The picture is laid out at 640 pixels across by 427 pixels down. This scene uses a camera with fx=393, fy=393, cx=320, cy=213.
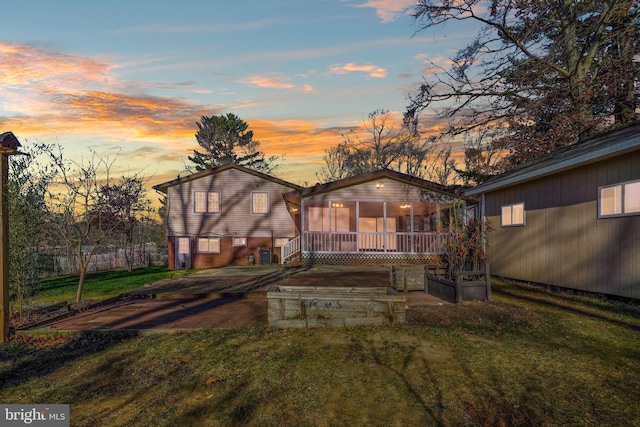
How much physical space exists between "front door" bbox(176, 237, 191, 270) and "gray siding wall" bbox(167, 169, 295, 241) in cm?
46

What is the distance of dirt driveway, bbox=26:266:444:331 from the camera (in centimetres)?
798

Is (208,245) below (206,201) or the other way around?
below

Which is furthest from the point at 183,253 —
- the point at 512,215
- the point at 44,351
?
→ the point at 512,215

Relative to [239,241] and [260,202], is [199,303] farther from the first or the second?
[260,202]

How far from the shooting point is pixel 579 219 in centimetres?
1052

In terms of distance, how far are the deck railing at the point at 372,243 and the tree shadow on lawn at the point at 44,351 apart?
42.1ft

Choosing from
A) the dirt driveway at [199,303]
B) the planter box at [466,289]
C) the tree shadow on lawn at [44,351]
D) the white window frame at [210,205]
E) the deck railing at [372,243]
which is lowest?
the tree shadow on lawn at [44,351]

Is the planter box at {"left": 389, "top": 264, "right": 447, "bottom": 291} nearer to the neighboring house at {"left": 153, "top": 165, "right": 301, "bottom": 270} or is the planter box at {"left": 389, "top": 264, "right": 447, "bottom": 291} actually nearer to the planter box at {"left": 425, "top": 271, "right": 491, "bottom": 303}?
the planter box at {"left": 425, "top": 271, "right": 491, "bottom": 303}

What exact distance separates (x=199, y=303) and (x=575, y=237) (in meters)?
10.3

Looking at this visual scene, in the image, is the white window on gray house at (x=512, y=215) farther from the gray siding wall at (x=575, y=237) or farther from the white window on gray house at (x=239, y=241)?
the white window on gray house at (x=239, y=241)

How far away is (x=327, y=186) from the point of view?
63.1 feet

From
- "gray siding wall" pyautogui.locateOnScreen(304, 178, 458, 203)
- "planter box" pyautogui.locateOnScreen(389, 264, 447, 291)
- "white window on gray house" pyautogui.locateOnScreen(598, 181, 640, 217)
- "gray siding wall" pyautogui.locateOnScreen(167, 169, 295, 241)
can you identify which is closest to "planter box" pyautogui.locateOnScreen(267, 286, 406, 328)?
"planter box" pyautogui.locateOnScreen(389, 264, 447, 291)

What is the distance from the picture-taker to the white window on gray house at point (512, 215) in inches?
517

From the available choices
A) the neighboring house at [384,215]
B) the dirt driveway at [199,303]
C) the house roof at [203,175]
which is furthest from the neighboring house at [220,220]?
the dirt driveway at [199,303]
